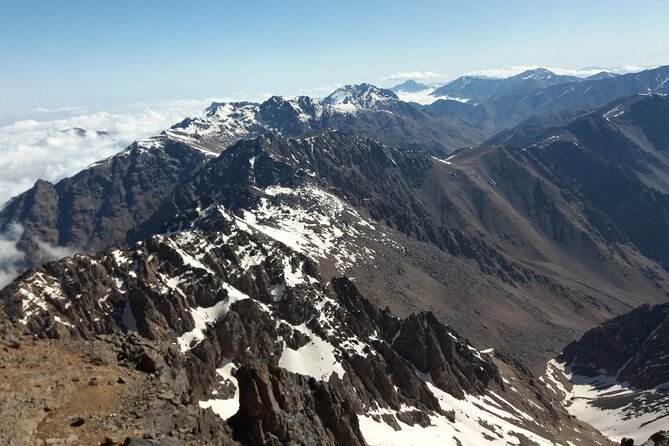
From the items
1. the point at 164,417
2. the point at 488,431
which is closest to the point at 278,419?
the point at 164,417

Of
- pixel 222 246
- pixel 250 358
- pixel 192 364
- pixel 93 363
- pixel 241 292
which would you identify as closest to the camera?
pixel 93 363

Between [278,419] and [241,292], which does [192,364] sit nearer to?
[241,292]

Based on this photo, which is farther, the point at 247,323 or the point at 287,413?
the point at 247,323

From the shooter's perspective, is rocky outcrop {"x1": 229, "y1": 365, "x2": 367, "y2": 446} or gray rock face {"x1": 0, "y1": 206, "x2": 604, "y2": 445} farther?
gray rock face {"x1": 0, "y1": 206, "x2": 604, "y2": 445}

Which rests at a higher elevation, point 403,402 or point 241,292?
point 241,292

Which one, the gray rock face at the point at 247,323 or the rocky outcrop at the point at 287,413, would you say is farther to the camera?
the gray rock face at the point at 247,323

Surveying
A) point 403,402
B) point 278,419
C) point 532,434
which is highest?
point 278,419

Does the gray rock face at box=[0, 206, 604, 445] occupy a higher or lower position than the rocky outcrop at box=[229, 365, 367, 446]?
lower

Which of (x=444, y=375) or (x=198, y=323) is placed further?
(x=444, y=375)

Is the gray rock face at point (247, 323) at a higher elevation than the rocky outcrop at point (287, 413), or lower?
lower

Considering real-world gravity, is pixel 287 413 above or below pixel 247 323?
above

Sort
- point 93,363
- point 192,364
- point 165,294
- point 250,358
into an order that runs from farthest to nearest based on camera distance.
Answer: point 165,294 < point 250,358 < point 192,364 < point 93,363
